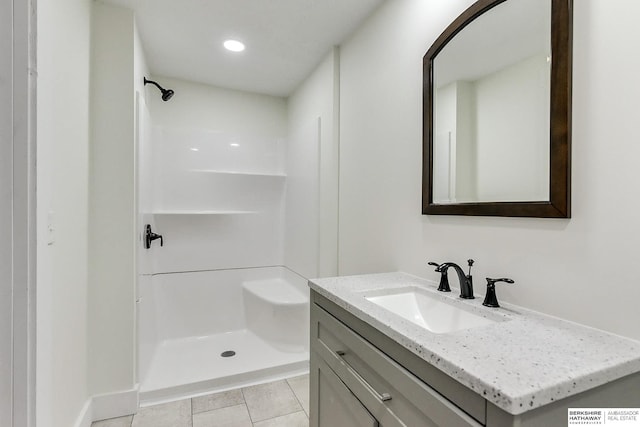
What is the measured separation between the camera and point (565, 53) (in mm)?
941

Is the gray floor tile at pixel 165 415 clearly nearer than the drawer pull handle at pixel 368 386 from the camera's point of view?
No

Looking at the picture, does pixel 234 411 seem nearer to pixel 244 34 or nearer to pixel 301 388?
pixel 301 388

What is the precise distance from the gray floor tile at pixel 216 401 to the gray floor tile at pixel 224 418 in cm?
4

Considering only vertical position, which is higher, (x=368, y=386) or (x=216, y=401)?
(x=368, y=386)

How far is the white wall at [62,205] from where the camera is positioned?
3.42 ft

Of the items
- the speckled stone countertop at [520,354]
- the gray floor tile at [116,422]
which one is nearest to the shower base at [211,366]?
the gray floor tile at [116,422]

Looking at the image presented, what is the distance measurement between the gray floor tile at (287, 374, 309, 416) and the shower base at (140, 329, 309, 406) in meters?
0.07

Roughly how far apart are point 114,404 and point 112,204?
1191mm

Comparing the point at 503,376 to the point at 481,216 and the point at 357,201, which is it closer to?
the point at 481,216

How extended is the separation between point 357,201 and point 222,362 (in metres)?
1.66

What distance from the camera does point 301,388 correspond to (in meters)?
2.15
